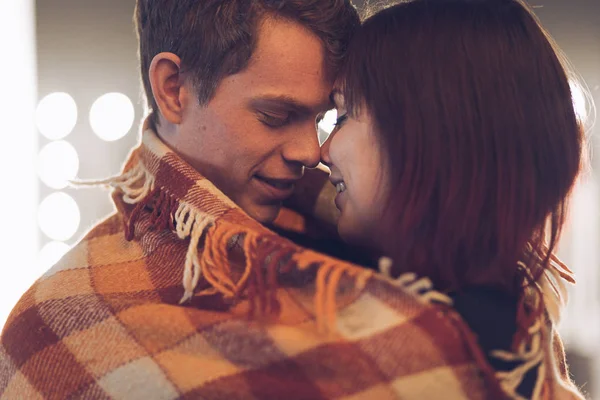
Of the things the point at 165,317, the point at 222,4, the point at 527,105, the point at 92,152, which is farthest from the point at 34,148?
the point at 527,105

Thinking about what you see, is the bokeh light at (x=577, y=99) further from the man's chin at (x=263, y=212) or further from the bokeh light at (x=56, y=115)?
the bokeh light at (x=56, y=115)

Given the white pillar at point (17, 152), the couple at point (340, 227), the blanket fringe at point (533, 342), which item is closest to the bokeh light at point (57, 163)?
the white pillar at point (17, 152)

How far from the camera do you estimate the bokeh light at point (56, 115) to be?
3080 millimetres

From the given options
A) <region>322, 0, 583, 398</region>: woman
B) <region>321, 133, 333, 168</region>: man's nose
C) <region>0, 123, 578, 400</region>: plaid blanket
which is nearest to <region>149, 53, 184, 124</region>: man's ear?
<region>0, 123, 578, 400</region>: plaid blanket

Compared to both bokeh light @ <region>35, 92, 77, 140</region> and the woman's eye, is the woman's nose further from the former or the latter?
bokeh light @ <region>35, 92, 77, 140</region>

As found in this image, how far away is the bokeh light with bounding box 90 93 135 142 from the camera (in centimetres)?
313

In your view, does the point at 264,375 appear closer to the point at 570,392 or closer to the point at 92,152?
the point at 570,392

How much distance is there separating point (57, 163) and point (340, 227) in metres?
2.14

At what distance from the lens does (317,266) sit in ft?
3.31

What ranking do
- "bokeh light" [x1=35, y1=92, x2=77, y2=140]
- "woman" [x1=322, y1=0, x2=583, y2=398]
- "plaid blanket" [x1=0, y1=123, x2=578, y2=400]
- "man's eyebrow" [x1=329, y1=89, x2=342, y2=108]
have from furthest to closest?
"bokeh light" [x1=35, y1=92, x2=77, y2=140], "man's eyebrow" [x1=329, y1=89, x2=342, y2=108], "woman" [x1=322, y1=0, x2=583, y2=398], "plaid blanket" [x1=0, y1=123, x2=578, y2=400]

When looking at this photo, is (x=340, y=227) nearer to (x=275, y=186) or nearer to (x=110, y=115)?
(x=275, y=186)

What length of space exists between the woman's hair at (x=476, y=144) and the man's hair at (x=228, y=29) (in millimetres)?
188

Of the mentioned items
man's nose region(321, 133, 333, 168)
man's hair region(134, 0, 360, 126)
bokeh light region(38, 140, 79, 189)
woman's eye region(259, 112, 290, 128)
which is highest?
man's hair region(134, 0, 360, 126)

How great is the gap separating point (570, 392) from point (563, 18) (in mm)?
2328
